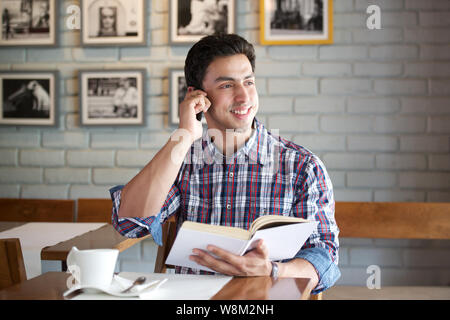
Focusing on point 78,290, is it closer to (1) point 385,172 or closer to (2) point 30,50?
(1) point 385,172

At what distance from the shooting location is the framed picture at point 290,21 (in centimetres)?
254

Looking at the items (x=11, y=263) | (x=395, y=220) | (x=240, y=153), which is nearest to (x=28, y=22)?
(x=240, y=153)

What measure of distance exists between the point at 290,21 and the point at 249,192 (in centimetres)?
139

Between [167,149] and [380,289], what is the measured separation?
1.63 m

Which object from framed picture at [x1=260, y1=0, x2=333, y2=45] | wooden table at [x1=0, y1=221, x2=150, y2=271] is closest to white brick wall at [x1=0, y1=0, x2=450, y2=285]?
framed picture at [x1=260, y1=0, x2=333, y2=45]

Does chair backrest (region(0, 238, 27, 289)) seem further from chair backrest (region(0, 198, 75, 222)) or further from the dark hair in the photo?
chair backrest (region(0, 198, 75, 222))

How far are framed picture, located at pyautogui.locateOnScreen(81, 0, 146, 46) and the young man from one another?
1.11 meters

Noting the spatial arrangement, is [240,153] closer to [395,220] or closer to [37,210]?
[395,220]

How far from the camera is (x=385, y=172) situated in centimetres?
254

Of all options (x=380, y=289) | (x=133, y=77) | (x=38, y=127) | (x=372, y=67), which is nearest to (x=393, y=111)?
(x=372, y=67)

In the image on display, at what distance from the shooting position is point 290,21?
2561mm

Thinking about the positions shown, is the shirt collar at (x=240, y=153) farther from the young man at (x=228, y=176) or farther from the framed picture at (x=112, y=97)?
the framed picture at (x=112, y=97)

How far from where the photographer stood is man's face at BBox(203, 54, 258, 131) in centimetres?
158
